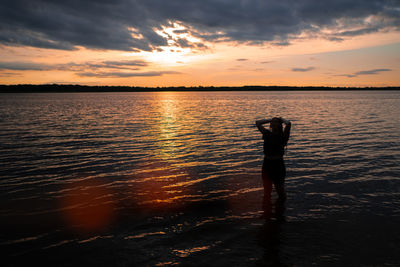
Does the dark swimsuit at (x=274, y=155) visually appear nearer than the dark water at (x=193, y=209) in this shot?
No

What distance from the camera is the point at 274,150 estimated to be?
8.12 meters

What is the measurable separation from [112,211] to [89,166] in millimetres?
6931

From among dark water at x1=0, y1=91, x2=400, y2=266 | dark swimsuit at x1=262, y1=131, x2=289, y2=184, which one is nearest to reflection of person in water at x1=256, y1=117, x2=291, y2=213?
dark swimsuit at x1=262, y1=131, x2=289, y2=184

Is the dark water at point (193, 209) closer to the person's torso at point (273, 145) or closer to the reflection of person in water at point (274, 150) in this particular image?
the reflection of person in water at point (274, 150)

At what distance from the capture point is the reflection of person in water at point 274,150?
7.82 metres

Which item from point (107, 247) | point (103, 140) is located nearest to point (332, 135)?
point (103, 140)

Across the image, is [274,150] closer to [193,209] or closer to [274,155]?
[274,155]

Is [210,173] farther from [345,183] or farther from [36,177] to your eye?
[36,177]

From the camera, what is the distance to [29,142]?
21.9 m

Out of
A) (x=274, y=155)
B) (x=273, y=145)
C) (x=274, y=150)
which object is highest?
(x=273, y=145)

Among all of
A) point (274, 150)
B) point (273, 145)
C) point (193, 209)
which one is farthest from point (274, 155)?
point (193, 209)

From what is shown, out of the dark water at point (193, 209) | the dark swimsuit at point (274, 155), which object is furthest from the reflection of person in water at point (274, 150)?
the dark water at point (193, 209)

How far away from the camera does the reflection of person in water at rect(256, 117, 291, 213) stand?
25.6ft

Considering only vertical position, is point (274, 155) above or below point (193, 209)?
above
